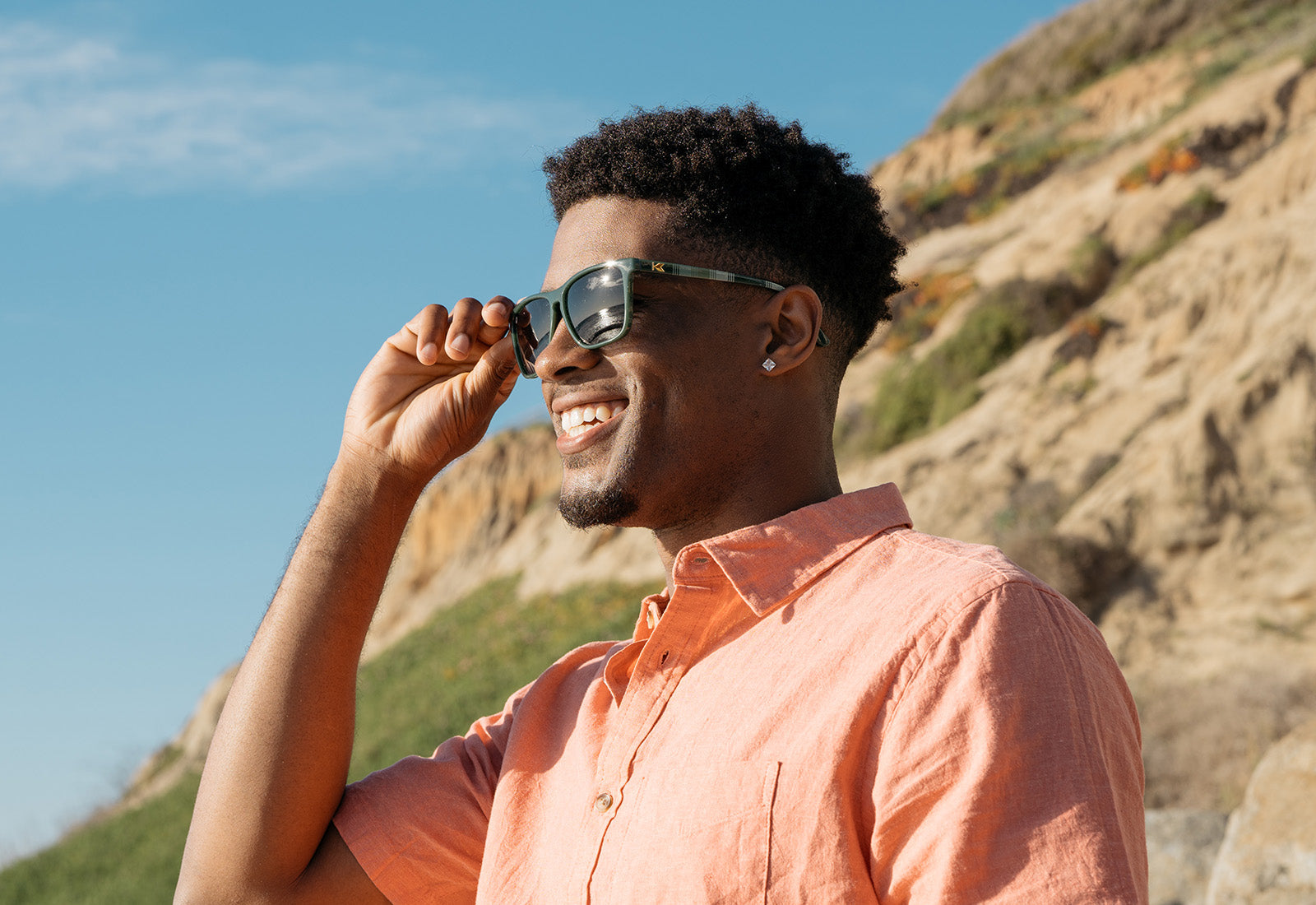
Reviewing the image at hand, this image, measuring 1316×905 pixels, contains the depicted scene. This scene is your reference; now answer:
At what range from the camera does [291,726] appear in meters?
2.35

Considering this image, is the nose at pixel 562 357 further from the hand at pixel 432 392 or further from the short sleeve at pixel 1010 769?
the short sleeve at pixel 1010 769

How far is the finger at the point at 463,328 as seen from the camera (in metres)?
2.64

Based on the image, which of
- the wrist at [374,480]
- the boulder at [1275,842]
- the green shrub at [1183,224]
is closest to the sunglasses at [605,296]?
the wrist at [374,480]

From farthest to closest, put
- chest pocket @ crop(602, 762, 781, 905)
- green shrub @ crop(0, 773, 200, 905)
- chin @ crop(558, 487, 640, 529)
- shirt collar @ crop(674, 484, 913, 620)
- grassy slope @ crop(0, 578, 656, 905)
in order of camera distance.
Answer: grassy slope @ crop(0, 578, 656, 905), green shrub @ crop(0, 773, 200, 905), chin @ crop(558, 487, 640, 529), shirt collar @ crop(674, 484, 913, 620), chest pocket @ crop(602, 762, 781, 905)

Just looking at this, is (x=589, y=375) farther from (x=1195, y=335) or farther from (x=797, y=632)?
(x=1195, y=335)

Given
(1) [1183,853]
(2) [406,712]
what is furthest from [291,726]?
(2) [406,712]

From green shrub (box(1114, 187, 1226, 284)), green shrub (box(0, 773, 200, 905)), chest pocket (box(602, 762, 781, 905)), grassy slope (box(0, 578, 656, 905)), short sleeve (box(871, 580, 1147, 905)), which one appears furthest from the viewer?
green shrub (box(1114, 187, 1226, 284))

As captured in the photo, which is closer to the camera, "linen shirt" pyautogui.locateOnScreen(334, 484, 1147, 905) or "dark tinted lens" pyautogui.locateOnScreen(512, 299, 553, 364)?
"linen shirt" pyautogui.locateOnScreen(334, 484, 1147, 905)

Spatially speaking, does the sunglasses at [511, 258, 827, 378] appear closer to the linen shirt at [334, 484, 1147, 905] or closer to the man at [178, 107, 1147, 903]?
the man at [178, 107, 1147, 903]

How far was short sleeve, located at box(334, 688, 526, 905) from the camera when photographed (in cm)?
235

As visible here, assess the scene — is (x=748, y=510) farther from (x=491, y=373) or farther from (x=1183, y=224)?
(x=1183, y=224)

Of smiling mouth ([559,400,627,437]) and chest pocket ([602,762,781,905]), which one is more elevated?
smiling mouth ([559,400,627,437])

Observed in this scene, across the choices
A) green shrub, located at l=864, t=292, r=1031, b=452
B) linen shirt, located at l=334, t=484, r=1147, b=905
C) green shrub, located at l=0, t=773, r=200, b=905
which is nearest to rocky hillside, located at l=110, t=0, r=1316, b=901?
green shrub, located at l=864, t=292, r=1031, b=452

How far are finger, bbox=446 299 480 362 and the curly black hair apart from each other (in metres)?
0.29
